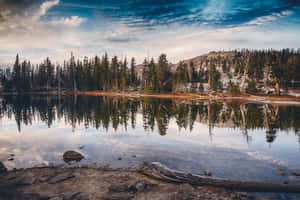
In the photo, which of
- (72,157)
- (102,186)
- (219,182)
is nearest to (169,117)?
(72,157)

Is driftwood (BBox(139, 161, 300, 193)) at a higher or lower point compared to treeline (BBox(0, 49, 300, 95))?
lower

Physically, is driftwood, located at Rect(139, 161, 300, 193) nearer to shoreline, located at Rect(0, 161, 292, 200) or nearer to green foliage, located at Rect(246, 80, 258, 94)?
shoreline, located at Rect(0, 161, 292, 200)

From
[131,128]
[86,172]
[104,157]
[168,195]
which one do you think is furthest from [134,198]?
[131,128]

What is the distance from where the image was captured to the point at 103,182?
7.54 m

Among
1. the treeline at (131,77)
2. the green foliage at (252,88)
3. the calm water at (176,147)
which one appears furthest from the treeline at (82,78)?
the calm water at (176,147)

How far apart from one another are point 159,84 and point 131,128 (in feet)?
204

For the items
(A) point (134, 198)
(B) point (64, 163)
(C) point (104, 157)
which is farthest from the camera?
(C) point (104, 157)

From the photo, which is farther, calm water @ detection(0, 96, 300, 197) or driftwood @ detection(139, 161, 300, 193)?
calm water @ detection(0, 96, 300, 197)

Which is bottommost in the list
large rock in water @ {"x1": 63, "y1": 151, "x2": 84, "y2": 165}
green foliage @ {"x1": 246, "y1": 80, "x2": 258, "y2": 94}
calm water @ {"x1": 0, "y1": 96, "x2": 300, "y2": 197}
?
calm water @ {"x1": 0, "y1": 96, "x2": 300, "y2": 197}

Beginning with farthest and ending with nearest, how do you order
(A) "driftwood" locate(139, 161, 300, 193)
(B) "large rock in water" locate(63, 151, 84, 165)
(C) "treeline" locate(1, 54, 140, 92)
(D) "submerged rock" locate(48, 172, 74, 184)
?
(C) "treeline" locate(1, 54, 140, 92)
(B) "large rock in water" locate(63, 151, 84, 165)
(D) "submerged rock" locate(48, 172, 74, 184)
(A) "driftwood" locate(139, 161, 300, 193)

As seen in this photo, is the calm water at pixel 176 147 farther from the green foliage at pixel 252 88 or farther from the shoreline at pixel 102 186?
the green foliage at pixel 252 88

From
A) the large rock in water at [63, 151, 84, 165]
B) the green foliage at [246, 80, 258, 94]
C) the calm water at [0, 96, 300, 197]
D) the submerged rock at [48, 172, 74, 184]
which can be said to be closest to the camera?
the submerged rock at [48, 172, 74, 184]

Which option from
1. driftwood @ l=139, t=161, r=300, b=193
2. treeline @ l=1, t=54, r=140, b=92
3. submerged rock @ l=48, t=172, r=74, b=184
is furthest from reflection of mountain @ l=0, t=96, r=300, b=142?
treeline @ l=1, t=54, r=140, b=92

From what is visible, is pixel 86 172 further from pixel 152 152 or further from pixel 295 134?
pixel 295 134
